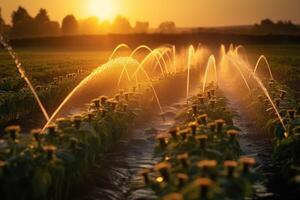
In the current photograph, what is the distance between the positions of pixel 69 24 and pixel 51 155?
552ft

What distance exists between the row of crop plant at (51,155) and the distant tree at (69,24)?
538 ft

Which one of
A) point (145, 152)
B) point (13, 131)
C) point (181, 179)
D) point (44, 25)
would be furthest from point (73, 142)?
point (44, 25)

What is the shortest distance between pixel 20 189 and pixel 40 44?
3400 inches

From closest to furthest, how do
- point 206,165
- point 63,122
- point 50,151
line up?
1. point 206,165
2. point 50,151
3. point 63,122

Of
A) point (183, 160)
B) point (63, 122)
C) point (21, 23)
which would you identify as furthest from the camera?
point (21, 23)

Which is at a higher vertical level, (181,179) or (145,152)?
(181,179)

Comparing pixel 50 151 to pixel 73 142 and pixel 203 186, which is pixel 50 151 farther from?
pixel 203 186

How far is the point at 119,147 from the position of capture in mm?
12953

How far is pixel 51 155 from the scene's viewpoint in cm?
763

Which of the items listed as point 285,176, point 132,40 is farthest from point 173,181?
point 132,40

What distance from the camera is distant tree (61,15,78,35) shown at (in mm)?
172125

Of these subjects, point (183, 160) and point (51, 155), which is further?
point (51, 155)

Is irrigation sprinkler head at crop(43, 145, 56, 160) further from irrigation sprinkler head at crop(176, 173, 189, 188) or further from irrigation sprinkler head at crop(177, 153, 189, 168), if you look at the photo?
irrigation sprinkler head at crop(176, 173, 189, 188)

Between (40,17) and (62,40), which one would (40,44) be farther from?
(40,17)
